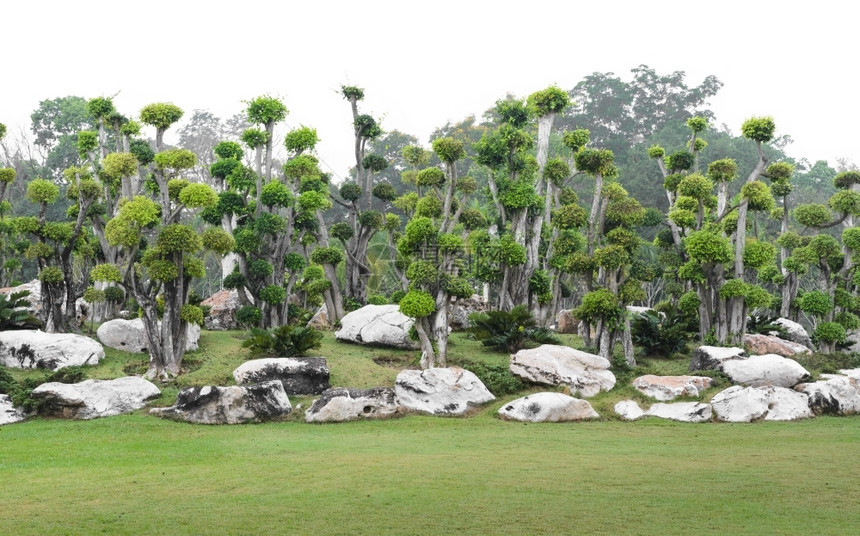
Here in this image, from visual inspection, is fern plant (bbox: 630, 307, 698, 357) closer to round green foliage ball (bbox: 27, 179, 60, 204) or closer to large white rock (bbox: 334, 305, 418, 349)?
large white rock (bbox: 334, 305, 418, 349)

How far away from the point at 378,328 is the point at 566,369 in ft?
17.1

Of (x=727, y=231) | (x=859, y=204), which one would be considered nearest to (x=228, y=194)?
(x=727, y=231)

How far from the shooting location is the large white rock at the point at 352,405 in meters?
14.4

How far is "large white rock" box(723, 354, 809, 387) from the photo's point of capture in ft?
53.4

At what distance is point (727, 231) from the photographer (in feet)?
67.8

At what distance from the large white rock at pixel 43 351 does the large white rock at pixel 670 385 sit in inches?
444

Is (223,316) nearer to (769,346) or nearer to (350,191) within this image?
(350,191)

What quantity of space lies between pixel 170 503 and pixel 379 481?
90.7 inches

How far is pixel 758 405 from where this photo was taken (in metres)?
14.6

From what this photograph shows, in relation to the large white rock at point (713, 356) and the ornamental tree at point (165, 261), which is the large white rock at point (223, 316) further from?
the large white rock at point (713, 356)

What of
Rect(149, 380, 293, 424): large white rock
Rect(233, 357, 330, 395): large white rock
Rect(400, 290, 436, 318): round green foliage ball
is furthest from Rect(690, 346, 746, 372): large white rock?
Rect(149, 380, 293, 424): large white rock

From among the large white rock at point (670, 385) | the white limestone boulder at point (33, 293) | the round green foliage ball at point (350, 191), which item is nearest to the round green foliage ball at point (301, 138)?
the round green foliage ball at point (350, 191)

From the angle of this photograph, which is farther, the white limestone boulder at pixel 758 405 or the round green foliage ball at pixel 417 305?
the round green foliage ball at pixel 417 305

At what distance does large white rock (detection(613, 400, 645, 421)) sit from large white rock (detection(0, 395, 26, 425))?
10626 millimetres
